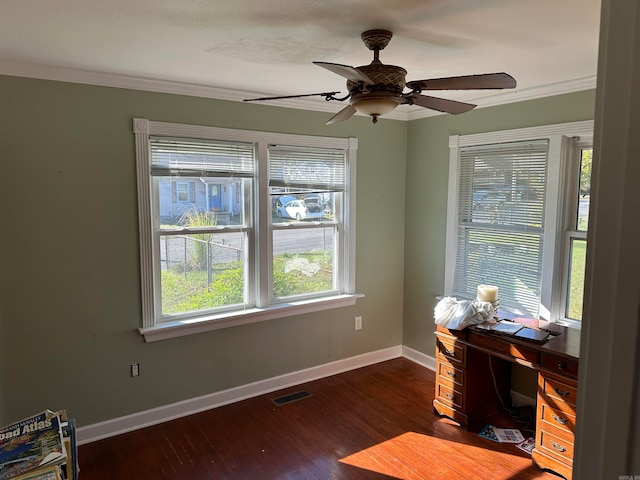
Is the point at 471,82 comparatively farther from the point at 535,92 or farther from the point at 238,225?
the point at 238,225

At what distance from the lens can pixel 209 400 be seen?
361 cm

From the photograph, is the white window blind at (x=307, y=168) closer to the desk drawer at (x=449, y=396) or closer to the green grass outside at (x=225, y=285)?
the green grass outside at (x=225, y=285)

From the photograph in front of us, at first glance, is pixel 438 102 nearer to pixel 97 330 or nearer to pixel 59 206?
pixel 59 206

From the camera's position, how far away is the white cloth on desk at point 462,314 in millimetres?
3311

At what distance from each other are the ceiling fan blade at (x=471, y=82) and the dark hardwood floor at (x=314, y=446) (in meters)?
2.27

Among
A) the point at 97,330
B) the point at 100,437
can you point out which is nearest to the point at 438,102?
the point at 97,330

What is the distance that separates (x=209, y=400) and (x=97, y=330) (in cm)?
104

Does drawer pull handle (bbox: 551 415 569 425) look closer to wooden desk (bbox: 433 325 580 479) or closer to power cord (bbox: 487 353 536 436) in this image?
wooden desk (bbox: 433 325 580 479)

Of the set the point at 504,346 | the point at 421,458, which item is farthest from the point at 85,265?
the point at 504,346

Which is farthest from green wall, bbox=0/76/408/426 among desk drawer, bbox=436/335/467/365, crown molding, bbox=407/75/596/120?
crown molding, bbox=407/75/596/120

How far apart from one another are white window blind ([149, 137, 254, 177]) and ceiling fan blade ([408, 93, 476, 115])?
1.76 metres

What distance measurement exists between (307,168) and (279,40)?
1.72 meters

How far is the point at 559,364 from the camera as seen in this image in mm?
2764

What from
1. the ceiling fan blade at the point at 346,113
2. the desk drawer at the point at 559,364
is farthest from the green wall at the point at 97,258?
the ceiling fan blade at the point at 346,113
